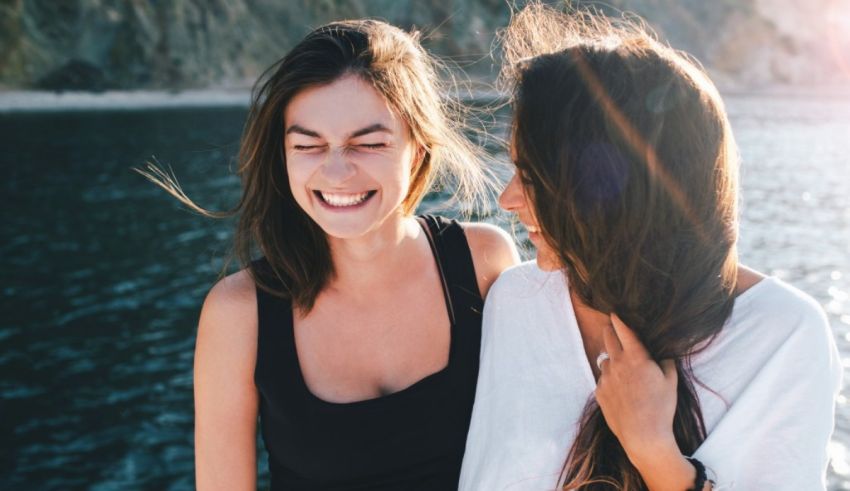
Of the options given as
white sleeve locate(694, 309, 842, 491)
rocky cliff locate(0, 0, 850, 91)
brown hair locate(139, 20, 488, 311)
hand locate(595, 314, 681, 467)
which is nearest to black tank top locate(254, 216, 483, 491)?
brown hair locate(139, 20, 488, 311)

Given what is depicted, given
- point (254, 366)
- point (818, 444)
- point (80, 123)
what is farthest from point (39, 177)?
point (818, 444)

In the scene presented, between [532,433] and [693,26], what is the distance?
233 ft

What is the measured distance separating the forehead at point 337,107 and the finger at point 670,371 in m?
1.14

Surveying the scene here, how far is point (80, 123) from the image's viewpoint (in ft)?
111

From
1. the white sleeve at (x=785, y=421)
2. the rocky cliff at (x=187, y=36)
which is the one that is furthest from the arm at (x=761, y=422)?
the rocky cliff at (x=187, y=36)

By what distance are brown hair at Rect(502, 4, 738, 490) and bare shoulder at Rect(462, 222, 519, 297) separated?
0.78 metres

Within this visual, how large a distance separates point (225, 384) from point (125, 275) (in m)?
11.9

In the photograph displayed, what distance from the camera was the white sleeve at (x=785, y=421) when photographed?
1938 millimetres

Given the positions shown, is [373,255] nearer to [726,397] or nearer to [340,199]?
[340,199]

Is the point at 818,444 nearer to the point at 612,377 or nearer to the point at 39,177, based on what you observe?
the point at 612,377

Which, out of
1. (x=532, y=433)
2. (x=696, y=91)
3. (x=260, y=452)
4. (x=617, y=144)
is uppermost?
(x=696, y=91)

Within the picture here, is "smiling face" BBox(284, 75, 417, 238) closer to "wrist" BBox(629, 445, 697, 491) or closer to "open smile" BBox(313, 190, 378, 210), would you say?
"open smile" BBox(313, 190, 378, 210)

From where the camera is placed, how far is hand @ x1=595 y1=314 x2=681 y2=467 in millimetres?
1981

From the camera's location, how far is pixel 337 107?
8.26ft
